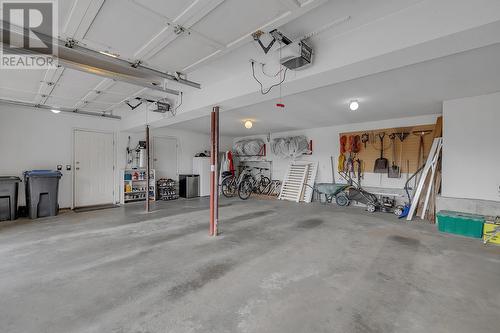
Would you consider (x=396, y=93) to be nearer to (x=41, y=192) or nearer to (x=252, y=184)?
(x=252, y=184)

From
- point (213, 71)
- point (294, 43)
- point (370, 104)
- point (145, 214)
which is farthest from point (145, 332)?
point (370, 104)

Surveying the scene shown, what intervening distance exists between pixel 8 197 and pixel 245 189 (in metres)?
5.71

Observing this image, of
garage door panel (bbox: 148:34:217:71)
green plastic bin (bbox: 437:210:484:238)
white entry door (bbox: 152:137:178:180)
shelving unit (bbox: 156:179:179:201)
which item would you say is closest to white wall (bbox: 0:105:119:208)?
white entry door (bbox: 152:137:178:180)

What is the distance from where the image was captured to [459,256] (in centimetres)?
299

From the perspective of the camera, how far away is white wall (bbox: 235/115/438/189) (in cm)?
606

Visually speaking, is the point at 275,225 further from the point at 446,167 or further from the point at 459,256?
the point at 446,167

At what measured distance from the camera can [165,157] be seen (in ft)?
26.0

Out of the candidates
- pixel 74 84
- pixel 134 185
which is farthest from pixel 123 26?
pixel 134 185

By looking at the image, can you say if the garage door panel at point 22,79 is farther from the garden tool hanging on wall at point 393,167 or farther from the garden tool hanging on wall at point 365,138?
the garden tool hanging on wall at point 393,167

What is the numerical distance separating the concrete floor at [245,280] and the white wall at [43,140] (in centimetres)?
179

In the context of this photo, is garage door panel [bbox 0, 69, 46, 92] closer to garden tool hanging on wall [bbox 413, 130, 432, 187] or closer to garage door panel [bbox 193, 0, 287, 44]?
garage door panel [bbox 193, 0, 287, 44]

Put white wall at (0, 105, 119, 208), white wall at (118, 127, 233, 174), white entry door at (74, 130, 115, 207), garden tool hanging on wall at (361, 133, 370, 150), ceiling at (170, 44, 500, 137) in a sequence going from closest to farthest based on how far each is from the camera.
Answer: ceiling at (170, 44, 500, 137) → white wall at (0, 105, 119, 208) → white entry door at (74, 130, 115, 207) → garden tool hanging on wall at (361, 133, 370, 150) → white wall at (118, 127, 233, 174)

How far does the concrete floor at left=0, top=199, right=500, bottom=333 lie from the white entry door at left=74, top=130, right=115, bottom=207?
2.04 meters

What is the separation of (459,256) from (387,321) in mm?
2077
